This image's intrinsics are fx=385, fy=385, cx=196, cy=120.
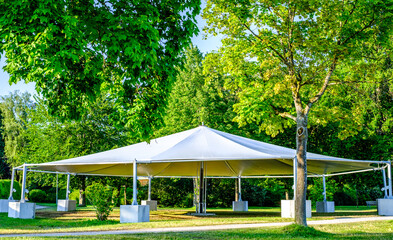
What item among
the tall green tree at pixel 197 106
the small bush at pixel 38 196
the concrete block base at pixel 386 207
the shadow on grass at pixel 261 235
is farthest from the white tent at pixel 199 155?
the small bush at pixel 38 196

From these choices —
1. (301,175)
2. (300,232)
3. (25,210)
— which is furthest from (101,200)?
(300,232)

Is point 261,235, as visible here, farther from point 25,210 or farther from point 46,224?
point 25,210

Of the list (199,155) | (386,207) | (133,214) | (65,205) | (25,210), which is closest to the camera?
(133,214)

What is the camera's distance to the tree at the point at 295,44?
9.19 metres

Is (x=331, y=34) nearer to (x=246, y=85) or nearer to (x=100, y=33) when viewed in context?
(x=246, y=85)

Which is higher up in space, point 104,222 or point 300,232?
point 300,232

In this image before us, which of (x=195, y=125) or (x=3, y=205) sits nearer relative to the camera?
(x=3, y=205)

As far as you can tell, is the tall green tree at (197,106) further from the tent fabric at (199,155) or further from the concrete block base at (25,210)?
the concrete block base at (25,210)

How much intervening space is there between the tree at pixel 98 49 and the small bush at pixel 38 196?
25868 millimetres

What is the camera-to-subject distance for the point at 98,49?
6293mm

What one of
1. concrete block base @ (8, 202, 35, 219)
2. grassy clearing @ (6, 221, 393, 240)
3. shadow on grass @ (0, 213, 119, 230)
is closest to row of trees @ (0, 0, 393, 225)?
grassy clearing @ (6, 221, 393, 240)

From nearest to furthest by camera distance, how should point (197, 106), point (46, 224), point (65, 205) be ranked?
point (46, 224), point (65, 205), point (197, 106)

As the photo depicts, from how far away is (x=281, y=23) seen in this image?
9922 millimetres

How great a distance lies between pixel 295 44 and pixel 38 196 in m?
26.9
